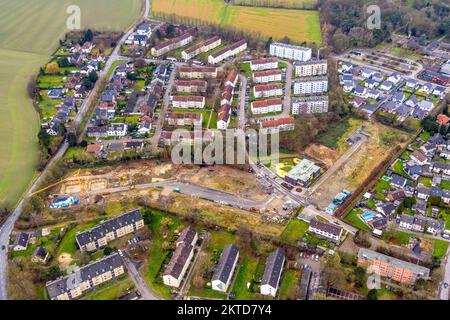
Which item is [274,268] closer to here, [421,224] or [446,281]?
[446,281]

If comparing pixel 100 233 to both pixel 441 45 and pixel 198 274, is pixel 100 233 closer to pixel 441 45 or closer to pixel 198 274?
pixel 198 274

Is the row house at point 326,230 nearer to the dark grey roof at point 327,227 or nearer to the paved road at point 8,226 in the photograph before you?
the dark grey roof at point 327,227

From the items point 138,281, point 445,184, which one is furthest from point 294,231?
point 445,184

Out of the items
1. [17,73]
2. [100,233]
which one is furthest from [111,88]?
[100,233]

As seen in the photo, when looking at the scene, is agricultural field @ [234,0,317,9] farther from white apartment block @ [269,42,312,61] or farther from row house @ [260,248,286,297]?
row house @ [260,248,286,297]

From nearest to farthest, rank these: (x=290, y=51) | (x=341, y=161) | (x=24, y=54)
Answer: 1. (x=341, y=161)
2. (x=290, y=51)
3. (x=24, y=54)

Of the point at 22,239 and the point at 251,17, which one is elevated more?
the point at 251,17

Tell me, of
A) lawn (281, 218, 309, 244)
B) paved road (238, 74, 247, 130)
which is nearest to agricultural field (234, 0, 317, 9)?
paved road (238, 74, 247, 130)
